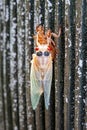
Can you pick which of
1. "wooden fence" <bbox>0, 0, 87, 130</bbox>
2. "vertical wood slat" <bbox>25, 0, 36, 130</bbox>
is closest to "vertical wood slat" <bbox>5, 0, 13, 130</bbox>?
"wooden fence" <bbox>0, 0, 87, 130</bbox>

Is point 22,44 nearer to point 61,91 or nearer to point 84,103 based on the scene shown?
point 61,91

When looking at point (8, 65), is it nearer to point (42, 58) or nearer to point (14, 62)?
point (14, 62)

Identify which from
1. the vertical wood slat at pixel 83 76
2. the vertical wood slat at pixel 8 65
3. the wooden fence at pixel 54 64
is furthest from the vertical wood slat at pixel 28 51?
the vertical wood slat at pixel 83 76

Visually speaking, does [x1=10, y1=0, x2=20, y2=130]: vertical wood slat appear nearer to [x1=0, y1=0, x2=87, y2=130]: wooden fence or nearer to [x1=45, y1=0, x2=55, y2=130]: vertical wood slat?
[x1=0, y1=0, x2=87, y2=130]: wooden fence

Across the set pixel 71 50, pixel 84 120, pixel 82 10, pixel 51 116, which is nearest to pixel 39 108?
pixel 51 116

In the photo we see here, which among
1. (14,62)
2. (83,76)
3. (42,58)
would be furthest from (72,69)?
(14,62)

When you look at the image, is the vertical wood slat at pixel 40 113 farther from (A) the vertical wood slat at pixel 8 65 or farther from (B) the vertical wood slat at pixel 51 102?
(A) the vertical wood slat at pixel 8 65
